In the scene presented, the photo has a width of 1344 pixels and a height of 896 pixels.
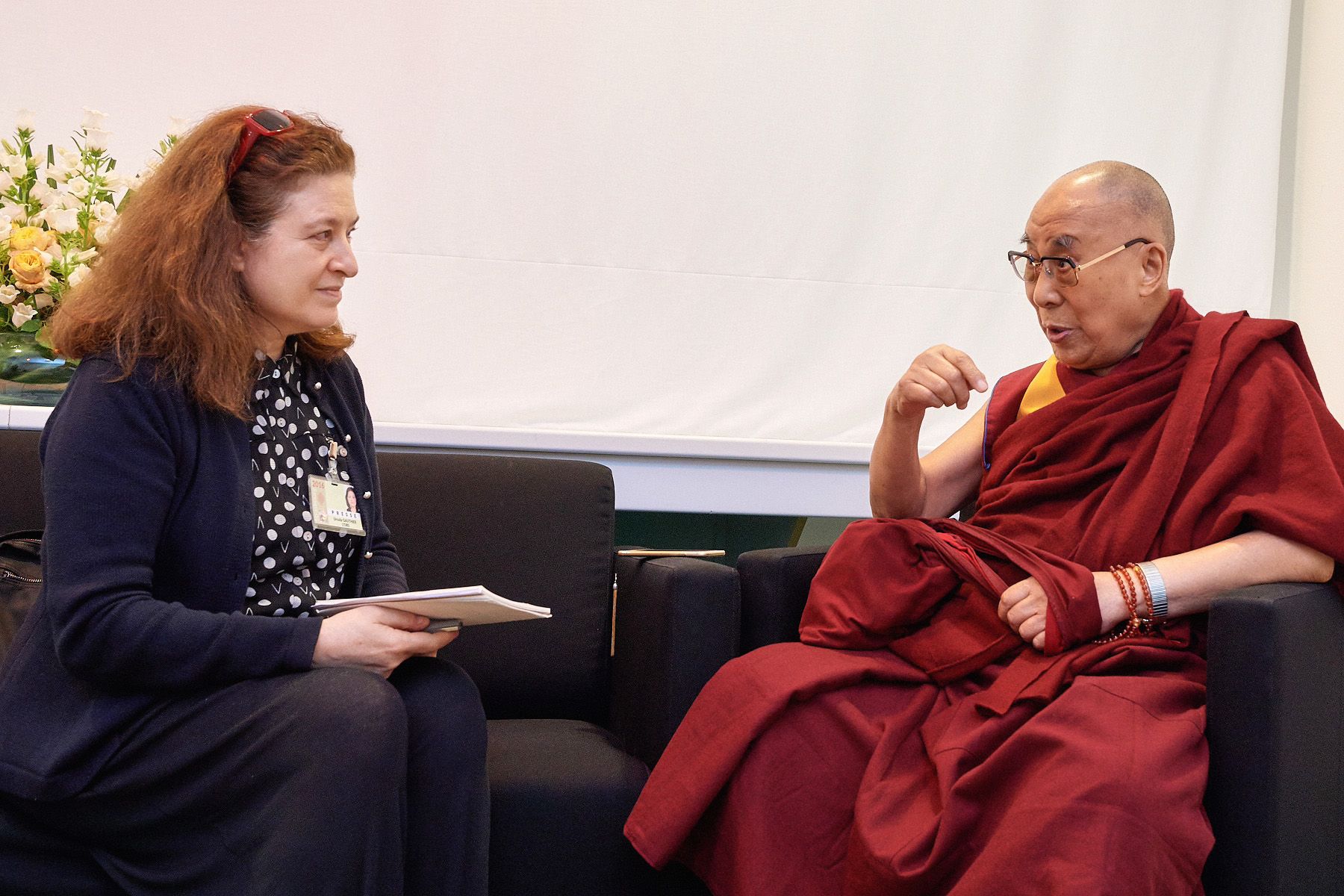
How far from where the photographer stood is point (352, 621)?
4.52ft

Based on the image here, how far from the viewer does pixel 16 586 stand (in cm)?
154

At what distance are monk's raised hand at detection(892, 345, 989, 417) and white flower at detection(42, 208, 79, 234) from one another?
138 cm

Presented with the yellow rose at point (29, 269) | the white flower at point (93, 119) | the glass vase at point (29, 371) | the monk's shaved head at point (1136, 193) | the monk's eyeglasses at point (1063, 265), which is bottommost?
the glass vase at point (29, 371)

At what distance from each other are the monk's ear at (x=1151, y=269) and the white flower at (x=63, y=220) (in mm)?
1721

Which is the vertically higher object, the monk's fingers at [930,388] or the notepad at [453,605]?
the monk's fingers at [930,388]

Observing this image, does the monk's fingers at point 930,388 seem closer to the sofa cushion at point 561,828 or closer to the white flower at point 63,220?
the sofa cushion at point 561,828

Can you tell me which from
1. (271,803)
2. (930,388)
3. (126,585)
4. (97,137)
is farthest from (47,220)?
(930,388)

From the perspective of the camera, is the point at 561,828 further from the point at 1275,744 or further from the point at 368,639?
the point at 1275,744

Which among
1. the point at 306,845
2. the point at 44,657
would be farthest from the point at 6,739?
the point at 306,845

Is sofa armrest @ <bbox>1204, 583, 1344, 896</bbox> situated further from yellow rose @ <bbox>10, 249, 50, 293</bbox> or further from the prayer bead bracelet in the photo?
yellow rose @ <bbox>10, 249, 50, 293</bbox>

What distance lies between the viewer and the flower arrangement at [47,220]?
1951 mm

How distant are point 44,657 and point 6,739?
9 centimetres

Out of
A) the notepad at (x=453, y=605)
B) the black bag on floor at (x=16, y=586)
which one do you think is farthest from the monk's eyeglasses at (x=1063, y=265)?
the black bag on floor at (x=16, y=586)

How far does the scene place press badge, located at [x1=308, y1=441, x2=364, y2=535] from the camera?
1.53 metres
